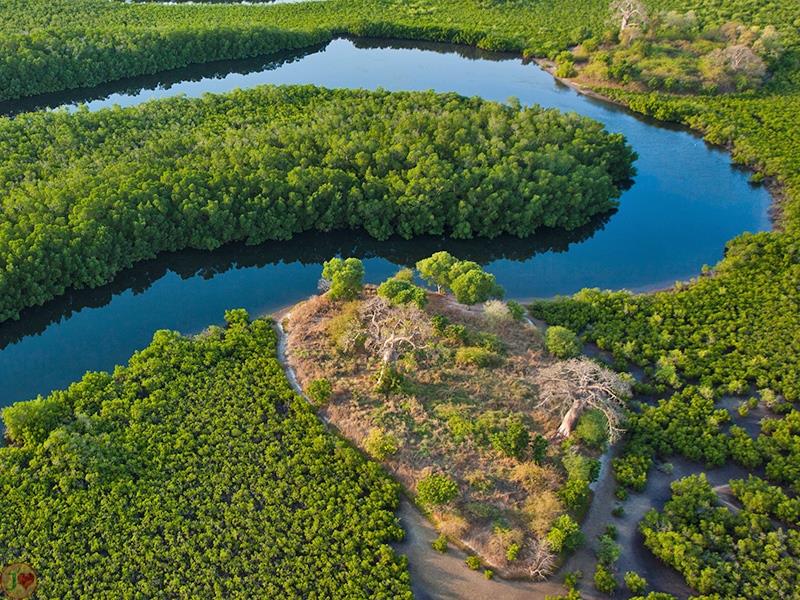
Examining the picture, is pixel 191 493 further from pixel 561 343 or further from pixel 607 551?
pixel 561 343

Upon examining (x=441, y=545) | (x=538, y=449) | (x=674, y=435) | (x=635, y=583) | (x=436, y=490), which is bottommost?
(x=635, y=583)

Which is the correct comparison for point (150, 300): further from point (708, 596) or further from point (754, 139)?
point (754, 139)

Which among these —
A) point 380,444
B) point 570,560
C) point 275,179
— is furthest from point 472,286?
point 275,179

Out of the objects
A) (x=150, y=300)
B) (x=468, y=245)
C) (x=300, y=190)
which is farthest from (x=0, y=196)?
(x=468, y=245)

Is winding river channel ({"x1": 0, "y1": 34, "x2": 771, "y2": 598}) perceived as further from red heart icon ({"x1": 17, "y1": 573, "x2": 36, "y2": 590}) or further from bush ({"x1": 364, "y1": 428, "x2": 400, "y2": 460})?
red heart icon ({"x1": 17, "y1": 573, "x2": 36, "y2": 590})

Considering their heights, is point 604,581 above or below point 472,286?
below

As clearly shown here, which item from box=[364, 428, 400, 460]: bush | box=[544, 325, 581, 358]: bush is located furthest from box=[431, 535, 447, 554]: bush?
Answer: box=[544, 325, 581, 358]: bush

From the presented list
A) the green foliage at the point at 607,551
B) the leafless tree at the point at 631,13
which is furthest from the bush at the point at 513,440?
the leafless tree at the point at 631,13
